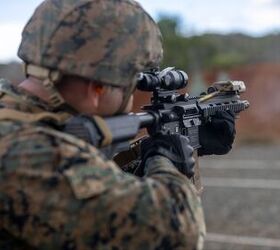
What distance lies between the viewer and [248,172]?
1350cm

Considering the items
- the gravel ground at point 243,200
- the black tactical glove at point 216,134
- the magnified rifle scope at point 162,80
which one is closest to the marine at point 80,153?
the magnified rifle scope at point 162,80

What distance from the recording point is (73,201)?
179cm

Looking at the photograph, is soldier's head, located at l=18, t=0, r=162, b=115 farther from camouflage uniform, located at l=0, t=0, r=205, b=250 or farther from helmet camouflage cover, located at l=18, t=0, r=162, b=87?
camouflage uniform, located at l=0, t=0, r=205, b=250

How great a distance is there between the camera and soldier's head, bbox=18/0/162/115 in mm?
1934

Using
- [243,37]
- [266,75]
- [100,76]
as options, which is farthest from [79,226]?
[243,37]

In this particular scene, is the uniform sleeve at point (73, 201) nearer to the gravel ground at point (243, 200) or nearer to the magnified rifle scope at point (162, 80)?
the magnified rifle scope at point (162, 80)

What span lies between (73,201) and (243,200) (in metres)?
8.97

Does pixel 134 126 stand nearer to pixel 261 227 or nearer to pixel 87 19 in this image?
pixel 87 19

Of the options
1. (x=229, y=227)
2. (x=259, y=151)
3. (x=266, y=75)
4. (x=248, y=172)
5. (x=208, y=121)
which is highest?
(x=208, y=121)

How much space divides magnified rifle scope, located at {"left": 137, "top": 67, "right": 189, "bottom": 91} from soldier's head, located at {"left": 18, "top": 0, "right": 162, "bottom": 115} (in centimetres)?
A: 43

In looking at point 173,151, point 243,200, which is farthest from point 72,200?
point 243,200

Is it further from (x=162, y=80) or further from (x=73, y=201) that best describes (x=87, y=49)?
(x=162, y=80)

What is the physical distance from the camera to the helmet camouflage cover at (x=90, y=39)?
193 centimetres

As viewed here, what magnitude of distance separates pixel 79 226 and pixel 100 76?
41 centimetres
